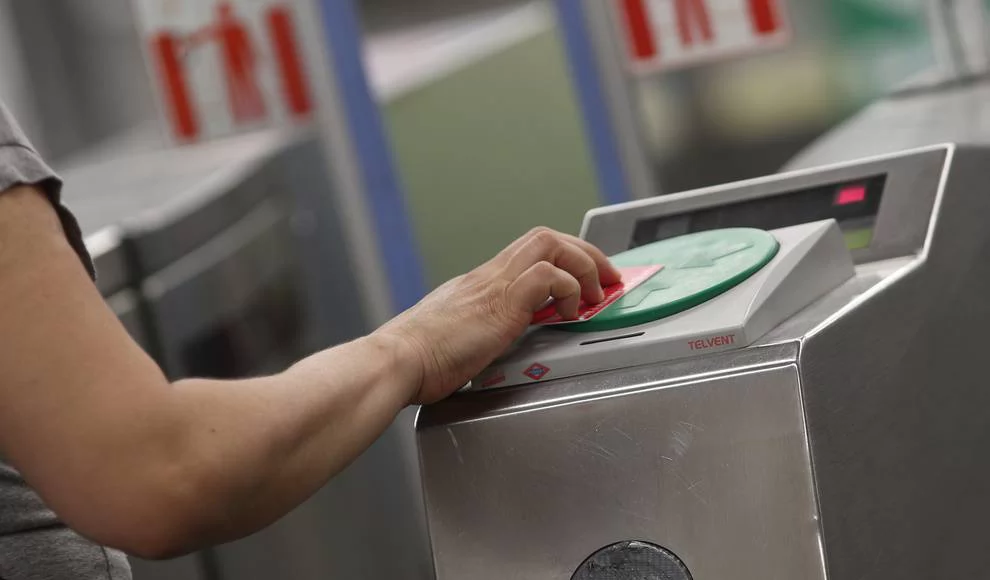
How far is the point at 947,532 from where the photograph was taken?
35.5 inches

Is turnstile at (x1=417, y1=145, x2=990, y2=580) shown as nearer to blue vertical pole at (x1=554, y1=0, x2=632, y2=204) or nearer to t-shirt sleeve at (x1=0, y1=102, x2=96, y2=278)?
Answer: t-shirt sleeve at (x1=0, y1=102, x2=96, y2=278)

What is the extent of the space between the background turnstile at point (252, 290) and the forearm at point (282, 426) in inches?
34.8

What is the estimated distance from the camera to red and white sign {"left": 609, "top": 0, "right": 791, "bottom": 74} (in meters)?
2.29

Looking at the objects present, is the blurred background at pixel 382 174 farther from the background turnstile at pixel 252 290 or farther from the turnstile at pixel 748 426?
the turnstile at pixel 748 426

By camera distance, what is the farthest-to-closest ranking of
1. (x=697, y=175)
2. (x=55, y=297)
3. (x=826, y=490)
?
(x=697, y=175), (x=826, y=490), (x=55, y=297)

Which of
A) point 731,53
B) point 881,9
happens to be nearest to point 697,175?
point 731,53

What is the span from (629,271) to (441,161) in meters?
2.05

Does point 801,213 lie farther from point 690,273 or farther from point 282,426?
point 282,426

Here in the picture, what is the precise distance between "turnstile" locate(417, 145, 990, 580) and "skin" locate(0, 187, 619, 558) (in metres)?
0.11

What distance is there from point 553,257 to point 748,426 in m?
0.19

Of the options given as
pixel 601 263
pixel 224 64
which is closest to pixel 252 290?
pixel 224 64

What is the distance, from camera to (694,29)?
2.33 m

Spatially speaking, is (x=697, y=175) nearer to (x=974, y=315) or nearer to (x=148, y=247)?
(x=148, y=247)

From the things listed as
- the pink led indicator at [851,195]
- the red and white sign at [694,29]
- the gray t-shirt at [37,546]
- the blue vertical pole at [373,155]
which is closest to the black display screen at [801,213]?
the pink led indicator at [851,195]
